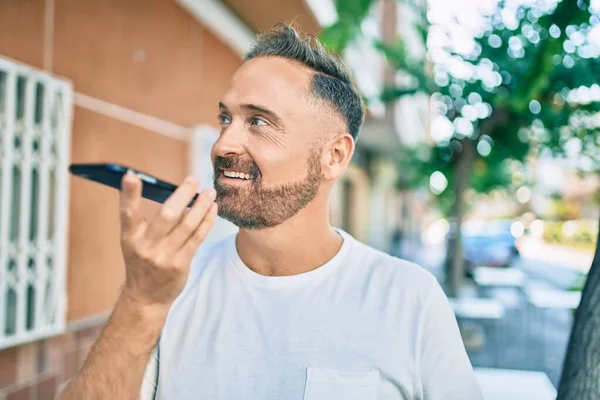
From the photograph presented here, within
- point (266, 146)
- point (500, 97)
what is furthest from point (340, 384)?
point (500, 97)

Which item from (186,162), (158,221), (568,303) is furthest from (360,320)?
(568,303)

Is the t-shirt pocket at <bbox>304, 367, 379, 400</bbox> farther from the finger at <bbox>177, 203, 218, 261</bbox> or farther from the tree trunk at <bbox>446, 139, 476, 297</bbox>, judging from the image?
the tree trunk at <bbox>446, 139, 476, 297</bbox>

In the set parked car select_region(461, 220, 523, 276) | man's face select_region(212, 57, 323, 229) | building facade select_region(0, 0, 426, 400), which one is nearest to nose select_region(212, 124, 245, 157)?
man's face select_region(212, 57, 323, 229)

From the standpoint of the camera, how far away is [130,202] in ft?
3.22

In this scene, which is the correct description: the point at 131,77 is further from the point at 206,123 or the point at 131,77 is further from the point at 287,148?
the point at 287,148

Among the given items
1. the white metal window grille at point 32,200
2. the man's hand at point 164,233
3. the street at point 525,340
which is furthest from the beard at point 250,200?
the street at point 525,340

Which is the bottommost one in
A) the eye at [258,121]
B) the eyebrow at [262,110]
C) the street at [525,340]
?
the street at [525,340]

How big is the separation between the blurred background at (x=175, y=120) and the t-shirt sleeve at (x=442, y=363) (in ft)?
2.21

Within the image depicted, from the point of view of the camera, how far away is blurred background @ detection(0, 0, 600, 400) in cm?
314

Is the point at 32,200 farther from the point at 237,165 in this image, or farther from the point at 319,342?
the point at 319,342

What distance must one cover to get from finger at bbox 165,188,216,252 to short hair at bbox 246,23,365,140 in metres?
0.67

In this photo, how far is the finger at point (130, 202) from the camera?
964 mm

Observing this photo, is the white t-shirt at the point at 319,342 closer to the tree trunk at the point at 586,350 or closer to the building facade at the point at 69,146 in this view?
the tree trunk at the point at 586,350

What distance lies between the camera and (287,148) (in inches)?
59.1
